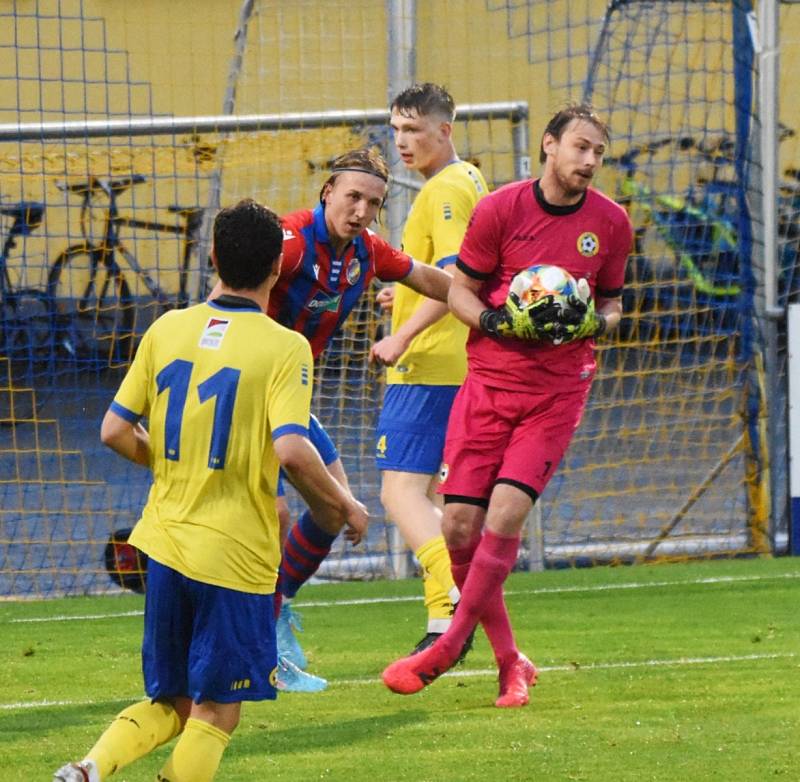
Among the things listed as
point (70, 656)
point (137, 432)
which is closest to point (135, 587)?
point (70, 656)

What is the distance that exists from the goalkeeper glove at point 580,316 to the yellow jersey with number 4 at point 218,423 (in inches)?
67.7

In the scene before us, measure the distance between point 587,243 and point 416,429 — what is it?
4.48ft

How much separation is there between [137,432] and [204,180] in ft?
18.9

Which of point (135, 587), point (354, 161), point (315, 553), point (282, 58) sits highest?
point (282, 58)

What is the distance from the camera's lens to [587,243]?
19.7 ft

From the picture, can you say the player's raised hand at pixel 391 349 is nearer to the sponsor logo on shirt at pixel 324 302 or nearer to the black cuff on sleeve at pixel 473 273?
the sponsor logo on shirt at pixel 324 302

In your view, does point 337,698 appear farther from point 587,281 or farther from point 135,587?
point 135,587

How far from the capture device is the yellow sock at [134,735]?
410cm

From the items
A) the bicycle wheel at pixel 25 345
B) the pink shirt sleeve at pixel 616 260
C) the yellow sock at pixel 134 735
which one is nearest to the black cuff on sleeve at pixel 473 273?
the pink shirt sleeve at pixel 616 260

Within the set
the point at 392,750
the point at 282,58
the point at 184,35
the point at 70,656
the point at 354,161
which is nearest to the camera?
the point at 392,750

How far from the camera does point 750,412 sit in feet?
32.6

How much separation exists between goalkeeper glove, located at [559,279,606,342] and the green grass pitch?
4.16ft

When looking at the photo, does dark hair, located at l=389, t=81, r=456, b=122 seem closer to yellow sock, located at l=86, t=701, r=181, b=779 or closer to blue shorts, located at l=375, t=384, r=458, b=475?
blue shorts, located at l=375, t=384, r=458, b=475

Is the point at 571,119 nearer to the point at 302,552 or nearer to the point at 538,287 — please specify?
the point at 538,287
